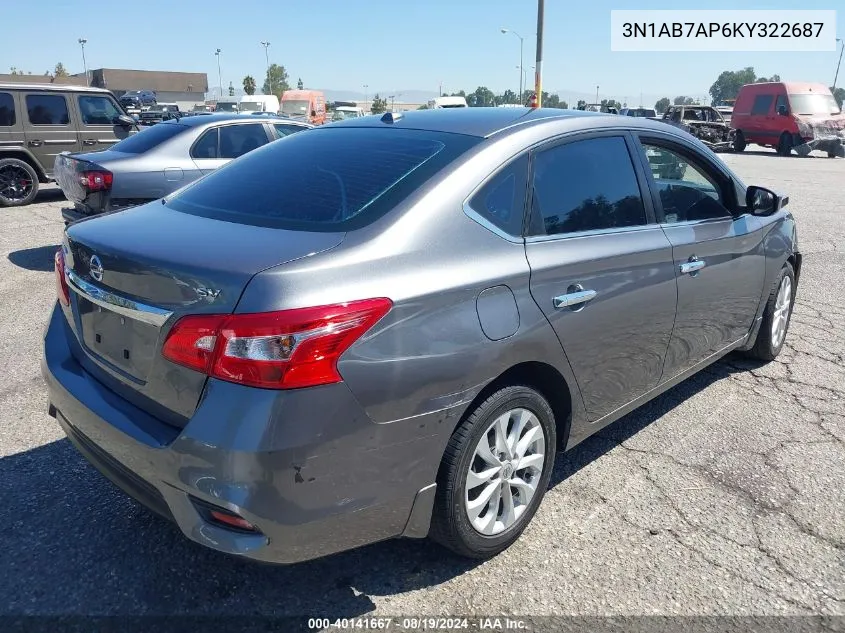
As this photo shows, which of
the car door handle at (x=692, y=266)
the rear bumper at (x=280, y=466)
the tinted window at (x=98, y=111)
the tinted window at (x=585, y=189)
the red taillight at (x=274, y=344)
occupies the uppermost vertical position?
the tinted window at (x=98, y=111)

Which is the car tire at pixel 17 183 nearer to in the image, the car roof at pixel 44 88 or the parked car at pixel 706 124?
the car roof at pixel 44 88

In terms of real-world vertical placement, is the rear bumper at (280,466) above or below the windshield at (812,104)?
below

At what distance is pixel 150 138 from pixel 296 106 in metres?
32.6

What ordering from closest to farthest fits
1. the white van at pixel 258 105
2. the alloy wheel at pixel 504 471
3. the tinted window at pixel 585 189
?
the alloy wheel at pixel 504 471
the tinted window at pixel 585 189
the white van at pixel 258 105

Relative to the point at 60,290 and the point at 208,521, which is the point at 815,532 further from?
the point at 60,290

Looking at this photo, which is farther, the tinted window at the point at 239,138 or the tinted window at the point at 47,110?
the tinted window at the point at 47,110

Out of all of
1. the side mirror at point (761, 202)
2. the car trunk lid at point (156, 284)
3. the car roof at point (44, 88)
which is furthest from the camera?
the car roof at point (44, 88)

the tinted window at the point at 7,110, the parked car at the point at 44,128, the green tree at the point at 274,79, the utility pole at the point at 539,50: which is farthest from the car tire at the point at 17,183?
the green tree at the point at 274,79

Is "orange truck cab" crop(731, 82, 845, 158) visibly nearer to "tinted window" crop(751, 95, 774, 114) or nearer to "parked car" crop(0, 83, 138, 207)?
"tinted window" crop(751, 95, 774, 114)

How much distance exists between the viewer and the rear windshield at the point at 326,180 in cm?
249

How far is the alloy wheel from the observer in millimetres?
2551

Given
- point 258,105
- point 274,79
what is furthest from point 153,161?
point 274,79

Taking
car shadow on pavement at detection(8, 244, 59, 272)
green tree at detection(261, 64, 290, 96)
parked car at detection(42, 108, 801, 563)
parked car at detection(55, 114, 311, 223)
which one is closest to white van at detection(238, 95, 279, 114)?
car shadow on pavement at detection(8, 244, 59, 272)

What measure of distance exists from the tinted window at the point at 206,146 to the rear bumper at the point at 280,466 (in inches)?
224
